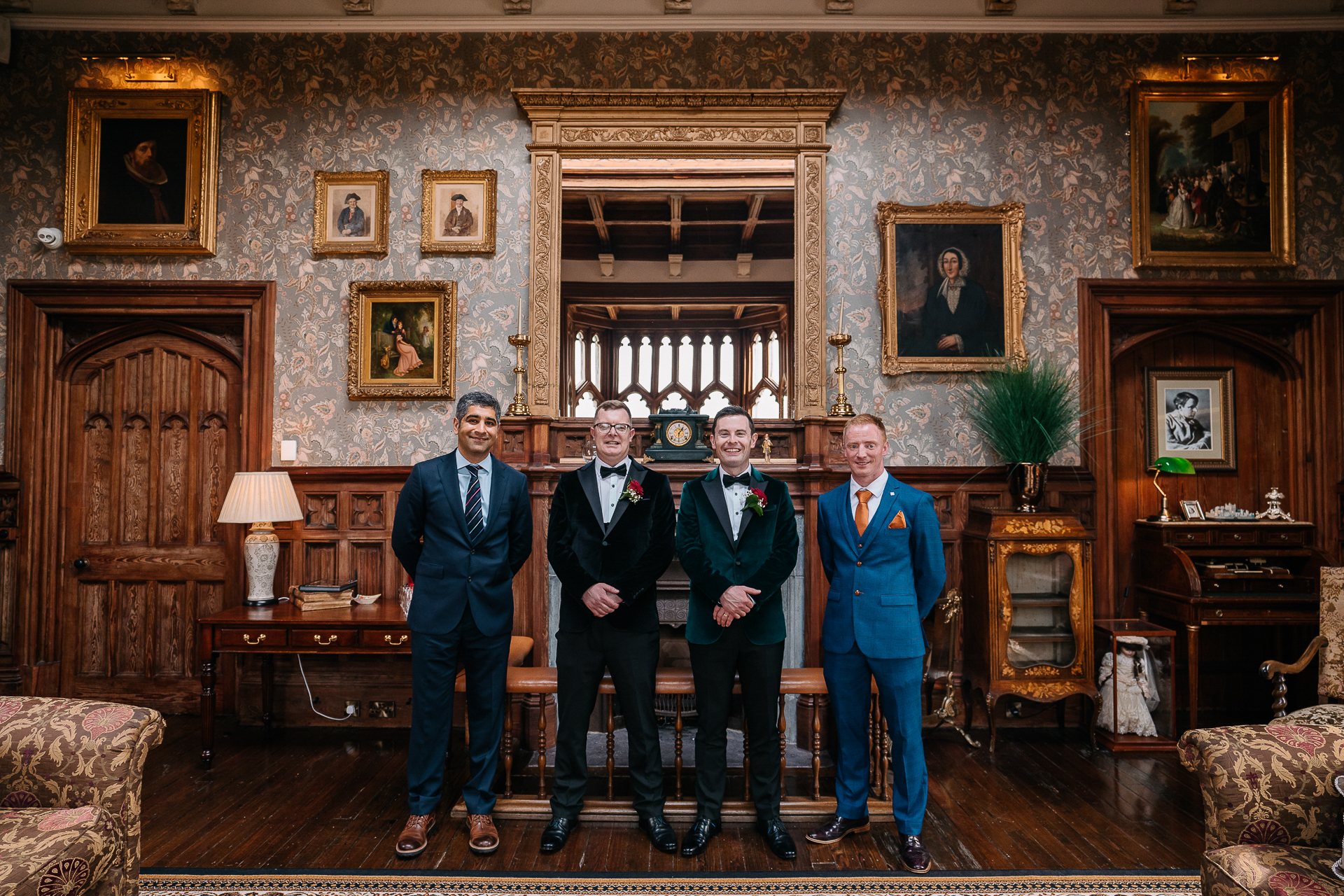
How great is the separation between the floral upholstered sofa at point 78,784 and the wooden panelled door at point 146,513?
269cm

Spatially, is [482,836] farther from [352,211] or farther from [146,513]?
[352,211]

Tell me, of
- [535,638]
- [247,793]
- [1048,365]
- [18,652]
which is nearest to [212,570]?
[18,652]

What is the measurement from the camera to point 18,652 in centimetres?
449

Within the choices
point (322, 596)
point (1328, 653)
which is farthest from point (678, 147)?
point (1328, 653)

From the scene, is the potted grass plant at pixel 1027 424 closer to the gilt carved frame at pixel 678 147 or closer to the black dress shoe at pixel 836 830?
the gilt carved frame at pixel 678 147

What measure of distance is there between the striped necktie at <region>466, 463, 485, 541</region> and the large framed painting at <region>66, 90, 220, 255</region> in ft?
10.1

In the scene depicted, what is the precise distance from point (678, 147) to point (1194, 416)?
3996mm

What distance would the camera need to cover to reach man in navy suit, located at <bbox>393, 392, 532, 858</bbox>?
2.88m

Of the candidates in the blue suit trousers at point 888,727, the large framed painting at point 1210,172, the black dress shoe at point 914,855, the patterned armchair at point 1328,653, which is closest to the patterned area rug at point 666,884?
the black dress shoe at point 914,855

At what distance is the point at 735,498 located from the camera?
2912 mm

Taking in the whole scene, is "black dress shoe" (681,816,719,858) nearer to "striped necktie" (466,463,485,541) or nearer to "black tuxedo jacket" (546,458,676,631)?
"black tuxedo jacket" (546,458,676,631)

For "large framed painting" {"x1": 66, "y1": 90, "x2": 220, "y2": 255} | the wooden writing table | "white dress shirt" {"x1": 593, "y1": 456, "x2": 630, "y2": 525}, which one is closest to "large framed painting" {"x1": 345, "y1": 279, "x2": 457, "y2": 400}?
"large framed painting" {"x1": 66, "y1": 90, "x2": 220, "y2": 255}

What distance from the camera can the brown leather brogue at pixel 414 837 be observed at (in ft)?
9.20

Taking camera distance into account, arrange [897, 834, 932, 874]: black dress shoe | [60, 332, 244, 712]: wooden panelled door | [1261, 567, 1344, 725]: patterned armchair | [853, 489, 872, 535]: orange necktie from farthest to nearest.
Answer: [60, 332, 244, 712]: wooden panelled door → [1261, 567, 1344, 725]: patterned armchair → [853, 489, 872, 535]: orange necktie → [897, 834, 932, 874]: black dress shoe
